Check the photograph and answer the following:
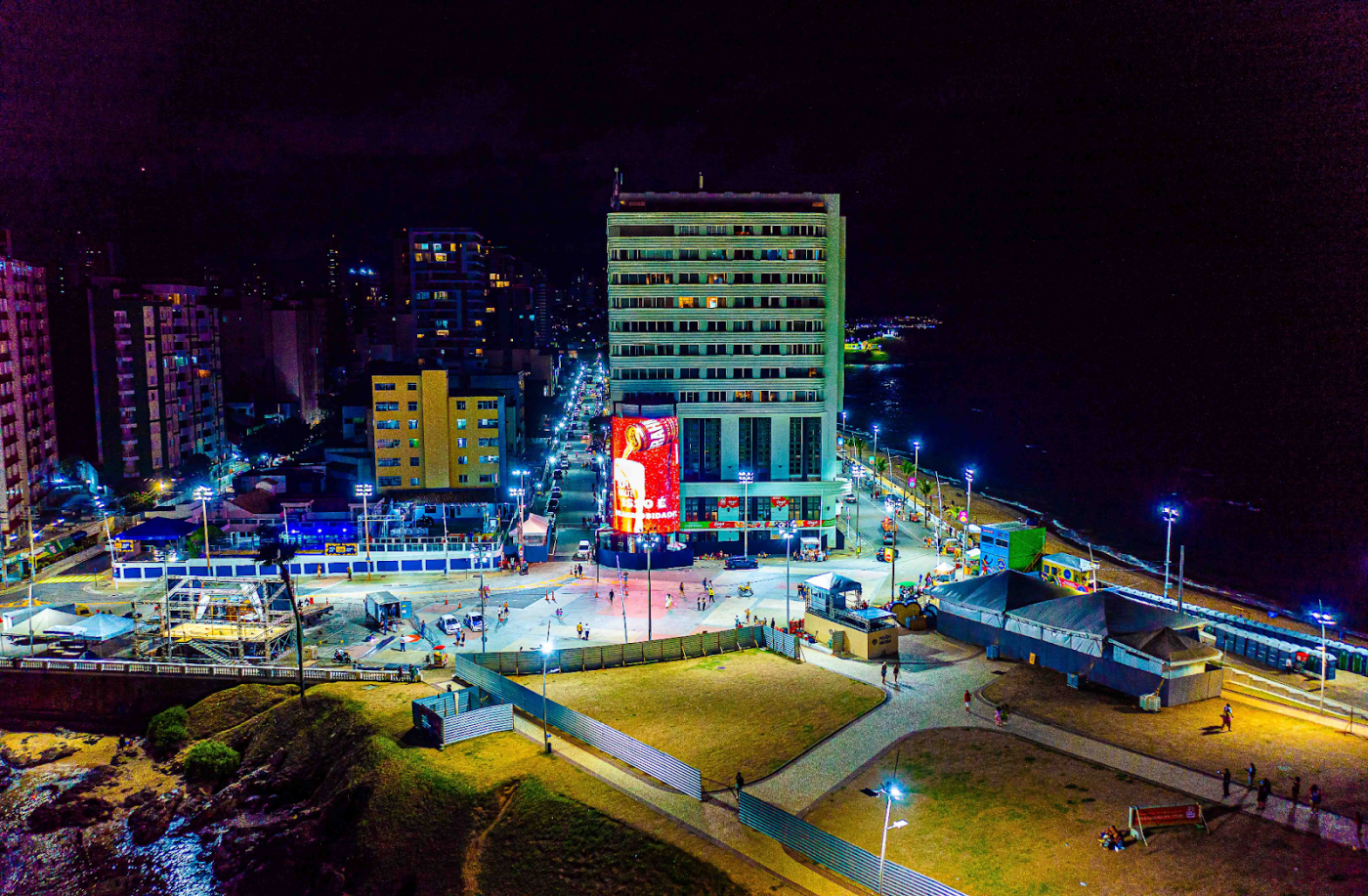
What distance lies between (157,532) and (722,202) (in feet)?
160

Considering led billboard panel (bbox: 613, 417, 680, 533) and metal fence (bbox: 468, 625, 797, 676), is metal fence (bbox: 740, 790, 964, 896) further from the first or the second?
led billboard panel (bbox: 613, 417, 680, 533)

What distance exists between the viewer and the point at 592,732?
3500 cm

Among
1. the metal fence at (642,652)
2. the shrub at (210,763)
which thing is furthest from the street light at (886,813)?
the shrub at (210,763)

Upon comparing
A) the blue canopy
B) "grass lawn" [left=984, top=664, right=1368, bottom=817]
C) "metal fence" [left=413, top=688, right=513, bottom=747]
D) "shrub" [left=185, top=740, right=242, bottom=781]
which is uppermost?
the blue canopy

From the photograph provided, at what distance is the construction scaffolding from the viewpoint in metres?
49.1

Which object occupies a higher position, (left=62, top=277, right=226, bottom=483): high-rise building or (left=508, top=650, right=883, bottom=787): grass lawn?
(left=62, top=277, right=226, bottom=483): high-rise building

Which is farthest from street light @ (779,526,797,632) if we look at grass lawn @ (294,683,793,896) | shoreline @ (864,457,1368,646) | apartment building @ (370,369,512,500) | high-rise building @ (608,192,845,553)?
apartment building @ (370,369,512,500)

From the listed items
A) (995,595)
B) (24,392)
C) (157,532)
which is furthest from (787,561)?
(24,392)

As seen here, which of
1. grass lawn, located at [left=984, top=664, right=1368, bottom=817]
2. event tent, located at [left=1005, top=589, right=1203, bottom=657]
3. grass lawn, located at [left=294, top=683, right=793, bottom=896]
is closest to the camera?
grass lawn, located at [left=294, top=683, right=793, bottom=896]

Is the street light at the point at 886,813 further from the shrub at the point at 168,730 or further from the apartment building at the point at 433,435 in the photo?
the apartment building at the point at 433,435

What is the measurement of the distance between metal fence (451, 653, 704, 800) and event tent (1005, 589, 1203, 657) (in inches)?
747

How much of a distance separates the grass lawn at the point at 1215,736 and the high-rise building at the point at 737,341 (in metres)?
32.9

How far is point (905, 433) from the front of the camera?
179 meters

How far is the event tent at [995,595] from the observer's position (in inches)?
1731
